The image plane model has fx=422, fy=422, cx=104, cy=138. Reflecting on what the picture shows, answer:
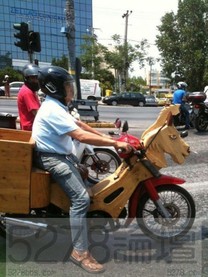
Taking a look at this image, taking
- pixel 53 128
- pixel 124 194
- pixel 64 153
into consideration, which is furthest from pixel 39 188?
pixel 124 194

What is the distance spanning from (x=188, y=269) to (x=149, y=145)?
1.21m

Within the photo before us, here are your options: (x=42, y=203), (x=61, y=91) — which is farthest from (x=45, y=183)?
(x=61, y=91)

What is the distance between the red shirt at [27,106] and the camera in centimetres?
541

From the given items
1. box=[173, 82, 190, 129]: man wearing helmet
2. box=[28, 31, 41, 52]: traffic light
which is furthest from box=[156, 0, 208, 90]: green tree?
box=[28, 31, 41, 52]: traffic light

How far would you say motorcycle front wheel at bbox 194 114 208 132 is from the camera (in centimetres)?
1267

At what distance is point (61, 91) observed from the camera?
3.80m

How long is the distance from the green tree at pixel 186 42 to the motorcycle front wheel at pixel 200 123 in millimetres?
39669

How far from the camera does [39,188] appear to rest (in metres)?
3.86

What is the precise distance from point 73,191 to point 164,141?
1.07 metres

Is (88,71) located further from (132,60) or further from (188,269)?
(188,269)

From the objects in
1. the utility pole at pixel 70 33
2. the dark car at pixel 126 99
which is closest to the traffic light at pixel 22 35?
the utility pole at pixel 70 33

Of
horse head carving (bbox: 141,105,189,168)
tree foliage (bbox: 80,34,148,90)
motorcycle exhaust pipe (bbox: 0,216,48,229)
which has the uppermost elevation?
tree foliage (bbox: 80,34,148,90)

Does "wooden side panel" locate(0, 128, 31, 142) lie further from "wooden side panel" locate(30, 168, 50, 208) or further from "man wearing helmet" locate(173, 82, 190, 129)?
"man wearing helmet" locate(173, 82, 190, 129)

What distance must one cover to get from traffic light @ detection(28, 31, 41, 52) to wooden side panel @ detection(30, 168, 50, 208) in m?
7.87
